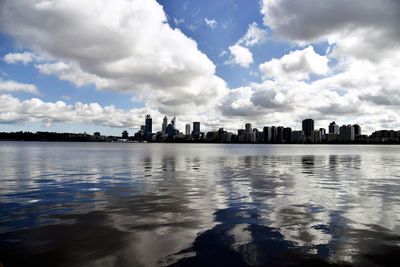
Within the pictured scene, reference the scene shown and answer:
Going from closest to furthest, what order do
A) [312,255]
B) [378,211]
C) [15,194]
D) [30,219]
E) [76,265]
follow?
[76,265] < [312,255] < [30,219] < [378,211] < [15,194]

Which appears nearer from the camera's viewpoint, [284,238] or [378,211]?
[284,238]

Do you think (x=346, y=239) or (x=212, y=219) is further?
(x=212, y=219)

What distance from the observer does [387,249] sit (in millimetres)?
11086

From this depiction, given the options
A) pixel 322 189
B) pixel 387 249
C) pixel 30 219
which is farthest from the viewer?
pixel 322 189

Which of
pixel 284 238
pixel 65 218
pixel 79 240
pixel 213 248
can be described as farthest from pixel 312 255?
pixel 65 218

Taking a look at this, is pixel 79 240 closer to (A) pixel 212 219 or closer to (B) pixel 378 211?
(A) pixel 212 219

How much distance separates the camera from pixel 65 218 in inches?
620

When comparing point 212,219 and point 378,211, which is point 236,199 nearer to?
point 212,219

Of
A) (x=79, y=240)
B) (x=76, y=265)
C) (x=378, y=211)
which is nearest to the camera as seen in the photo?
(x=76, y=265)

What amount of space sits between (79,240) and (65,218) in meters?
4.56

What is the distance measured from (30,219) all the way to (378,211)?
73.1ft

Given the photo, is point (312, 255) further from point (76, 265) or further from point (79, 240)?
point (79, 240)

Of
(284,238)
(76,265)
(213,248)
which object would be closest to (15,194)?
(76,265)

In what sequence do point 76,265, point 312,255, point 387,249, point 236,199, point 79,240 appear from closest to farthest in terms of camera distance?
1. point 76,265
2. point 312,255
3. point 387,249
4. point 79,240
5. point 236,199
